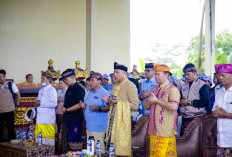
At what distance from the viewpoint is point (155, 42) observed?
77.9ft

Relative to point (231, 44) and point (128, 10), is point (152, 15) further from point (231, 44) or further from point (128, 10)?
point (128, 10)

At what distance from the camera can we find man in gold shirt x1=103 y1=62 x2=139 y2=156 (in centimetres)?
385

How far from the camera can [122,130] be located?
3883 mm

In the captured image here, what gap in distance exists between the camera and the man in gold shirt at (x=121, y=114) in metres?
3.85

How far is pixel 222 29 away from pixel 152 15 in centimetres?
760

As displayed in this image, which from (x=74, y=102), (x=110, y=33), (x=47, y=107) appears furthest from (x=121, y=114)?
(x=110, y=33)

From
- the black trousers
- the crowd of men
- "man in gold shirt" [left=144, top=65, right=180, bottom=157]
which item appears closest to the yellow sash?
the crowd of men

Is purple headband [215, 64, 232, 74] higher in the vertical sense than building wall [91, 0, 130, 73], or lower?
lower

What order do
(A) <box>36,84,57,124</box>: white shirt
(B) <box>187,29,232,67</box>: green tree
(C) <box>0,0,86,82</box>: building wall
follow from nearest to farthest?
(A) <box>36,84,57,124</box>: white shirt < (C) <box>0,0,86,82</box>: building wall < (B) <box>187,29,232,67</box>: green tree

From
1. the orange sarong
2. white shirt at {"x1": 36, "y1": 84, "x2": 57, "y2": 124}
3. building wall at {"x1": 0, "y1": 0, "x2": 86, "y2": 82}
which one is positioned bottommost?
the orange sarong

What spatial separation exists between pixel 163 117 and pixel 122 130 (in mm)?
699

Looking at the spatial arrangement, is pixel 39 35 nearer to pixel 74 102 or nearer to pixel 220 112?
pixel 74 102

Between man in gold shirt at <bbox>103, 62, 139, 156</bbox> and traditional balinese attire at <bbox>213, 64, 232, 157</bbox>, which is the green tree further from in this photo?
traditional balinese attire at <bbox>213, 64, 232, 157</bbox>

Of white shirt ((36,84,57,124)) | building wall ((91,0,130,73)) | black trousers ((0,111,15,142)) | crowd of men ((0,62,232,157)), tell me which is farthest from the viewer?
building wall ((91,0,130,73))
